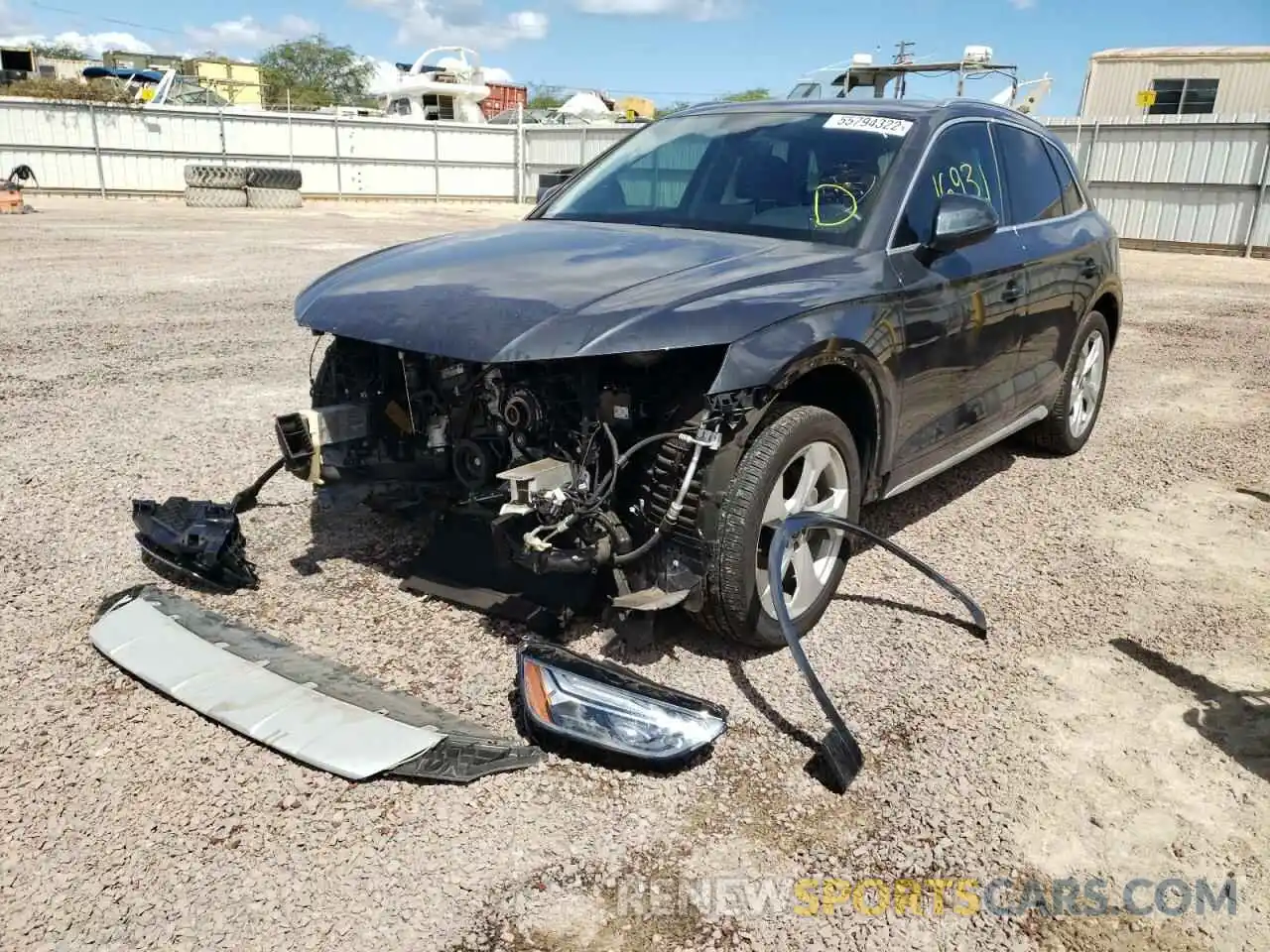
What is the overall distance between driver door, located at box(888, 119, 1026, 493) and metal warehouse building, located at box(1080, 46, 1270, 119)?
2587cm

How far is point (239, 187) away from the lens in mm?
23953

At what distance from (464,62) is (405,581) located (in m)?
37.2

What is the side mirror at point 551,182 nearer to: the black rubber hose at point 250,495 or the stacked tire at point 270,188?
the black rubber hose at point 250,495

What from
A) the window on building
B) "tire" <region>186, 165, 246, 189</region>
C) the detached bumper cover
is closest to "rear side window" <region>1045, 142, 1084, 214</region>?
the detached bumper cover

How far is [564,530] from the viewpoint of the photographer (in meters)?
2.98

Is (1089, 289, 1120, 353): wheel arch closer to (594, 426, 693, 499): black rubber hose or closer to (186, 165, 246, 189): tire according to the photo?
(594, 426, 693, 499): black rubber hose

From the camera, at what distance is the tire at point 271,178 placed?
78.6 ft

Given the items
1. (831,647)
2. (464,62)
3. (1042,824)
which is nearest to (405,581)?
(831,647)

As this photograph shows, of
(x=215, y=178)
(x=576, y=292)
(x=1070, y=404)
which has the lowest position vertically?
(x=1070, y=404)

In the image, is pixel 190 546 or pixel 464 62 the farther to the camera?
pixel 464 62

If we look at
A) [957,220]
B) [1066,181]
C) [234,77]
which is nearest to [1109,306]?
[1066,181]

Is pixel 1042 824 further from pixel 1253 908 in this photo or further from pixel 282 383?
pixel 282 383

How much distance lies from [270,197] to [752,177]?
74.3 ft

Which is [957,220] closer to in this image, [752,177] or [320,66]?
[752,177]
